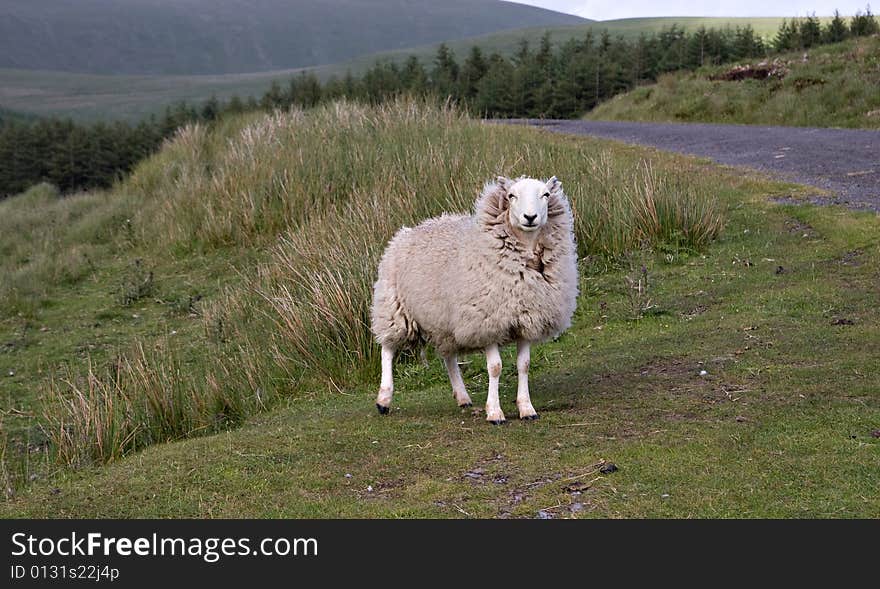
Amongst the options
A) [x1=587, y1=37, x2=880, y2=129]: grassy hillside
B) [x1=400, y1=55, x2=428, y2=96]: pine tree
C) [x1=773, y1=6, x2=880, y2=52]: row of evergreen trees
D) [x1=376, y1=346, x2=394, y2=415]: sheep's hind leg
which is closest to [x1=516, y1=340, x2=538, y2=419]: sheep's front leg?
[x1=376, y1=346, x2=394, y2=415]: sheep's hind leg

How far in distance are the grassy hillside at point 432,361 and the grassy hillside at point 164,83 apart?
9002cm

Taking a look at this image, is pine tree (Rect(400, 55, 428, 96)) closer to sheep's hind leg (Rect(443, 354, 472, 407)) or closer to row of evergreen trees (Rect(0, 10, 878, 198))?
row of evergreen trees (Rect(0, 10, 878, 198))

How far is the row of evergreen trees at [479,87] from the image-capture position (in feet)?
117

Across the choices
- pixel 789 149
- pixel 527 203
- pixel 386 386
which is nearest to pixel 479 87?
pixel 789 149

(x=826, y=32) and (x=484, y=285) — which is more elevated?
(x=826, y=32)

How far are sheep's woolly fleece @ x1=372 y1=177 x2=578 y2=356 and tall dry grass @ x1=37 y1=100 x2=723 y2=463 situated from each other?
2.31m

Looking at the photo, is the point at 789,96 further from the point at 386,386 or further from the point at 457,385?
the point at 386,386

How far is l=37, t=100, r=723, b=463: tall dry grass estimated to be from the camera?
917 centimetres

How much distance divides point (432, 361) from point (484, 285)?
3007 millimetres

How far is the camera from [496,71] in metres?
37.7

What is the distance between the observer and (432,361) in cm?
980

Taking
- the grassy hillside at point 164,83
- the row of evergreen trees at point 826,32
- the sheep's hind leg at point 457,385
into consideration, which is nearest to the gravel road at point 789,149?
the sheep's hind leg at point 457,385

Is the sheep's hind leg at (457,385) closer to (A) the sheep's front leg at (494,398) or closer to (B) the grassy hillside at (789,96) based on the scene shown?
(A) the sheep's front leg at (494,398)

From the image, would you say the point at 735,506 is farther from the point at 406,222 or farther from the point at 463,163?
the point at 463,163
